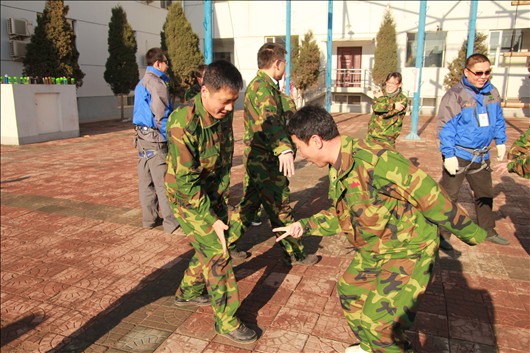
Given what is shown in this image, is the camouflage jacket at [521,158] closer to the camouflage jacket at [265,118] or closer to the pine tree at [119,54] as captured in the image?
the camouflage jacket at [265,118]

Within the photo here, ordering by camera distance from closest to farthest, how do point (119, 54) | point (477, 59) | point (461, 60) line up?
point (477, 59) → point (119, 54) → point (461, 60)

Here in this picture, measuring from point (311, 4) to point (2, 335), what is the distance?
22513 millimetres

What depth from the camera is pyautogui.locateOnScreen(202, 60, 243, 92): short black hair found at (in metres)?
2.53

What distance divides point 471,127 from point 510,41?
18813 millimetres

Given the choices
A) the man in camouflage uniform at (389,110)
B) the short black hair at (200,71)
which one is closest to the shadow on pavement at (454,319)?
the man in camouflage uniform at (389,110)

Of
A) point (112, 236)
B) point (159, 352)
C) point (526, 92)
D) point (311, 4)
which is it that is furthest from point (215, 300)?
point (311, 4)

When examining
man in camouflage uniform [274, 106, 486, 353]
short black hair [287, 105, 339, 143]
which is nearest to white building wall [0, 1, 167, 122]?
short black hair [287, 105, 339, 143]

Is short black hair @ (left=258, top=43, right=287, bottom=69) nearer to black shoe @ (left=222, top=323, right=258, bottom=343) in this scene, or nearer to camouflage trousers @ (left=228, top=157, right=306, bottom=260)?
camouflage trousers @ (left=228, top=157, right=306, bottom=260)

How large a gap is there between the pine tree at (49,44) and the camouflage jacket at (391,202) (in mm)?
15317

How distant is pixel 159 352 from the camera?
274cm

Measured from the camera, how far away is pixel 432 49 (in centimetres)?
2094

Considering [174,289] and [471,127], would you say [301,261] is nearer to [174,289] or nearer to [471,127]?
[174,289]

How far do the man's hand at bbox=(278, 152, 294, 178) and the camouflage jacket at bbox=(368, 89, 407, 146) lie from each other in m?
3.13

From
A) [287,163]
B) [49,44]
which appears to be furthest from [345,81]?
[287,163]
